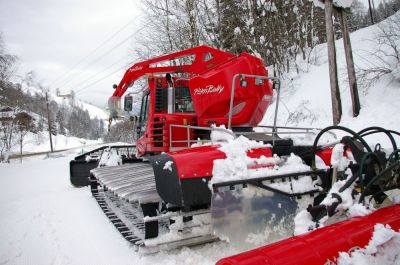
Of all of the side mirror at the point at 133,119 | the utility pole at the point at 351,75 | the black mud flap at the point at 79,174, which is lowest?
the black mud flap at the point at 79,174

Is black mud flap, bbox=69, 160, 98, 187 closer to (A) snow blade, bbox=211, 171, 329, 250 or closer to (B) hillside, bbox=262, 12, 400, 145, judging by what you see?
(A) snow blade, bbox=211, 171, 329, 250

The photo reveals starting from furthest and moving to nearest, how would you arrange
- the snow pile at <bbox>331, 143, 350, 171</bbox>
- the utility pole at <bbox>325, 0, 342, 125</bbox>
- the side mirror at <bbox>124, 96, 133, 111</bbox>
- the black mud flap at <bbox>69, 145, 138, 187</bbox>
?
the utility pole at <bbox>325, 0, 342, 125</bbox>
the black mud flap at <bbox>69, 145, 138, 187</bbox>
the side mirror at <bbox>124, 96, 133, 111</bbox>
the snow pile at <bbox>331, 143, 350, 171</bbox>

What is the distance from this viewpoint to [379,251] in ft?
6.70

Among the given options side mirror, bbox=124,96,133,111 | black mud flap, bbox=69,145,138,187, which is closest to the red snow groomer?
side mirror, bbox=124,96,133,111

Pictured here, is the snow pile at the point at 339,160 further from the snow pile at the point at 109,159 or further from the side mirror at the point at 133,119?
the snow pile at the point at 109,159

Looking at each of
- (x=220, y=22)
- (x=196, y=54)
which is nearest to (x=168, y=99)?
(x=196, y=54)

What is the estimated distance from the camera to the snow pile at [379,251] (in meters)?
1.87

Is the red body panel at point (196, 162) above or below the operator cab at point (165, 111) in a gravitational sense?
below

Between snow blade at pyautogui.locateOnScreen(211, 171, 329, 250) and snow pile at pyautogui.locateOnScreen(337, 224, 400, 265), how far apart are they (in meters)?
1.21

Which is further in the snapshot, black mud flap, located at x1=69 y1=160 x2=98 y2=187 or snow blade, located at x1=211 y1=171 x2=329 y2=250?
black mud flap, located at x1=69 y1=160 x2=98 y2=187

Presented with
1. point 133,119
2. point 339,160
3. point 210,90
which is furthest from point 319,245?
point 133,119

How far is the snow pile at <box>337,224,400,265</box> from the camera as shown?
6.15ft

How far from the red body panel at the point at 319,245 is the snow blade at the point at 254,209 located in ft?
3.47

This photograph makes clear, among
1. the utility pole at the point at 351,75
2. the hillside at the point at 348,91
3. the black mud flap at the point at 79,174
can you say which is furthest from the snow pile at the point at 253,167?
the utility pole at the point at 351,75
